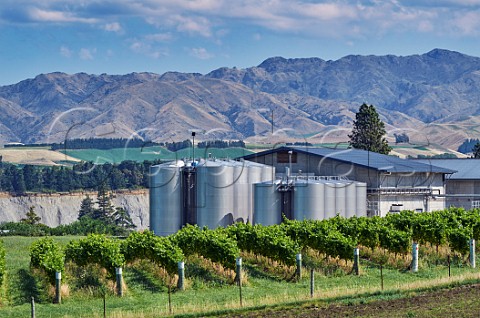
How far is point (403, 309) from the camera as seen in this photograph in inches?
1277

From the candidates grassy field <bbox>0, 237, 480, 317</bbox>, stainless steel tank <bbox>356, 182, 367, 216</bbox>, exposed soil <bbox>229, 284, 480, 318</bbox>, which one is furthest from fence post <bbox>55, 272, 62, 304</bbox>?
stainless steel tank <bbox>356, 182, 367, 216</bbox>

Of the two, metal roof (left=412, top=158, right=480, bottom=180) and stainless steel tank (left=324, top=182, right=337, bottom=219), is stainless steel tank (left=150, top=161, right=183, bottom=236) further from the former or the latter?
metal roof (left=412, top=158, right=480, bottom=180)

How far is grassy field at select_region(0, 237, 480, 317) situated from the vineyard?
5cm

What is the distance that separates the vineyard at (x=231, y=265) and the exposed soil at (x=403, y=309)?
202cm

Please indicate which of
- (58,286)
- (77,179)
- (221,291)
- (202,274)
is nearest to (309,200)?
(202,274)

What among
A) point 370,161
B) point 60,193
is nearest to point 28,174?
point 60,193

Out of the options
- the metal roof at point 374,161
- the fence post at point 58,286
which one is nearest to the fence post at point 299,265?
the fence post at point 58,286

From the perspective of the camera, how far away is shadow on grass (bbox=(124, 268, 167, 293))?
38.8m

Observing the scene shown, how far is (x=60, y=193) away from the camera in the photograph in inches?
7151

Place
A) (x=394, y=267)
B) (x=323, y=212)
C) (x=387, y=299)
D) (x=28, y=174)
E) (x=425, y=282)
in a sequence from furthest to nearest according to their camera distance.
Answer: (x=28, y=174) → (x=323, y=212) → (x=394, y=267) → (x=425, y=282) → (x=387, y=299)

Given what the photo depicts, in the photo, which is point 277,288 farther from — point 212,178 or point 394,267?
point 212,178

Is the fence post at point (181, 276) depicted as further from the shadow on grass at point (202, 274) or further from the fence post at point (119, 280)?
the fence post at point (119, 280)

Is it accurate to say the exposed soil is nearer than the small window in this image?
Yes

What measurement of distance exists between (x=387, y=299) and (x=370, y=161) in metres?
35.8
